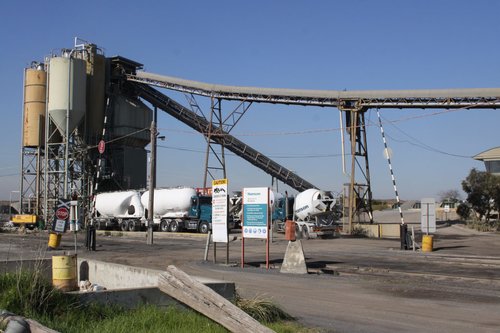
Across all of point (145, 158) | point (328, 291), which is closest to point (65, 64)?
point (145, 158)

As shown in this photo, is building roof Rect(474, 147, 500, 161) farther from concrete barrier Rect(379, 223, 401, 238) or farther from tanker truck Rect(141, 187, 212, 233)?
tanker truck Rect(141, 187, 212, 233)

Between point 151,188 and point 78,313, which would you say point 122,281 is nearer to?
point 78,313

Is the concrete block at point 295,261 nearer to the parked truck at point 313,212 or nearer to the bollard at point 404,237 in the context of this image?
the bollard at point 404,237

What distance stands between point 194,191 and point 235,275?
30.0 metres

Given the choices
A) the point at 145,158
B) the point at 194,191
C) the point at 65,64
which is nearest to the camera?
the point at 194,191

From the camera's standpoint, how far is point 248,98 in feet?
165

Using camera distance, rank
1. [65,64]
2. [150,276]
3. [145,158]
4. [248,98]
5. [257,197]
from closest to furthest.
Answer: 1. [150,276]
2. [257,197]
3. [248,98]
4. [65,64]
5. [145,158]

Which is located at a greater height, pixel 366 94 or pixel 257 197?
pixel 366 94

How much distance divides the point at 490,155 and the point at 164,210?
139ft

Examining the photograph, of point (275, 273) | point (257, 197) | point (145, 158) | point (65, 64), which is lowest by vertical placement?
point (275, 273)

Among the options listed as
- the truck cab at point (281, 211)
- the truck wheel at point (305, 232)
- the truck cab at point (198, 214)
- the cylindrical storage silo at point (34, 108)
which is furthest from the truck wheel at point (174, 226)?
the cylindrical storage silo at point (34, 108)

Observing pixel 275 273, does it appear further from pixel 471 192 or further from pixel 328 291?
pixel 471 192

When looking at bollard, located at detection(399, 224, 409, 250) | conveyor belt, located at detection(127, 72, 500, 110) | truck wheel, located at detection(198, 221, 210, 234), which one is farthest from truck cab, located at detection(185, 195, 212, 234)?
bollard, located at detection(399, 224, 409, 250)

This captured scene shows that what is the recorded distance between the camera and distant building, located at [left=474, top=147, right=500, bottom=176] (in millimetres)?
67312
